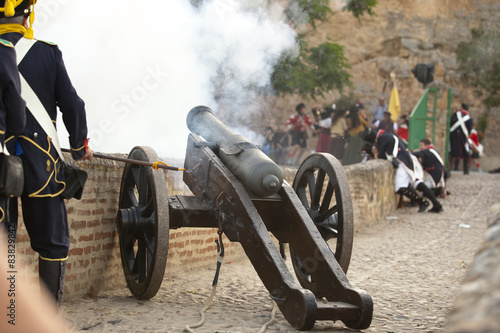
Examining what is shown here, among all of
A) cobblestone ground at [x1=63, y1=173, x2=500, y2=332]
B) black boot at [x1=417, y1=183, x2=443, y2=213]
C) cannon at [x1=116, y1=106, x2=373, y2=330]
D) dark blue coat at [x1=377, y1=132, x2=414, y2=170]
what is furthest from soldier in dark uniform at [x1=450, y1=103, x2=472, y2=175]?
cannon at [x1=116, y1=106, x2=373, y2=330]

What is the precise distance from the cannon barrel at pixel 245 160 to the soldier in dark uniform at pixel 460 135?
46.8 feet

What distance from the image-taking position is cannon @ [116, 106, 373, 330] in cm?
391

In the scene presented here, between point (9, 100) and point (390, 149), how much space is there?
9808mm

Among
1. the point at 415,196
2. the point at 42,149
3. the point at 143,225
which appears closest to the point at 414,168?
the point at 415,196

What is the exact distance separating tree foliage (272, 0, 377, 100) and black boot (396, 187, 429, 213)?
110 inches

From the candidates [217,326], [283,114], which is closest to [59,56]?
[217,326]

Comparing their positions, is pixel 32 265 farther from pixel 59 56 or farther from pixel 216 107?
pixel 216 107

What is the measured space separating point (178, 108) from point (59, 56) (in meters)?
5.04

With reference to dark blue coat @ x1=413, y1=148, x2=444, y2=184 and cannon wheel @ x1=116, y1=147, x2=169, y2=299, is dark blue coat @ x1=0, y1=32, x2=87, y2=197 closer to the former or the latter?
cannon wheel @ x1=116, y1=147, x2=169, y2=299

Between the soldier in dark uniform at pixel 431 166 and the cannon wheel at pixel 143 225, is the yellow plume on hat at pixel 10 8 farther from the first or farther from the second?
the soldier in dark uniform at pixel 431 166

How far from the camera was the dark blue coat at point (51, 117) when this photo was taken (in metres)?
3.49

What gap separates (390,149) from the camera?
12344 mm

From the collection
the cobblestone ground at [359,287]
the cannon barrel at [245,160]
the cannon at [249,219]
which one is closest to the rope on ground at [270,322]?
the cobblestone ground at [359,287]

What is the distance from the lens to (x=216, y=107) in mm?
9430
